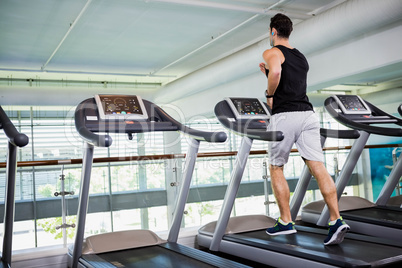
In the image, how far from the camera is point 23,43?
7188 mm

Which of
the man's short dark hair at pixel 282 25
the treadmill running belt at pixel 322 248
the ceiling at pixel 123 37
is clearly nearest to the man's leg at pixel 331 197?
the treadmill running belt at pixel 322 248

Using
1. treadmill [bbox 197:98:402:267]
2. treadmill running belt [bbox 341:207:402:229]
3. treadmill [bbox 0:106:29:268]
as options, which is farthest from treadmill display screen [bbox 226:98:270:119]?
treadmill [bbox 0:106:29:268]

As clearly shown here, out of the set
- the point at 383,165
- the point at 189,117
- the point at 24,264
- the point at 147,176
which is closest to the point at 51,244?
the point at 24,264

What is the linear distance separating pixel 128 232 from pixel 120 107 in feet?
3.14

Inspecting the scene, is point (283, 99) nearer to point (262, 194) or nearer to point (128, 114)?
point (128, 114)

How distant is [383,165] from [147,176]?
486cm

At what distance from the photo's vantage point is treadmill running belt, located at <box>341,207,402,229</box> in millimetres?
3463

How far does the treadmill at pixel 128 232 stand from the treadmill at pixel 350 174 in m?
1.43

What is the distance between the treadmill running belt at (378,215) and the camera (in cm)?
346

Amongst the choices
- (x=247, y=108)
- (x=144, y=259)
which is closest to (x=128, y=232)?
(x=144, y=259)

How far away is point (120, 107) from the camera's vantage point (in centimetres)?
282

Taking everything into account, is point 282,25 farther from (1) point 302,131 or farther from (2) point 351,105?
(2) point 351,105

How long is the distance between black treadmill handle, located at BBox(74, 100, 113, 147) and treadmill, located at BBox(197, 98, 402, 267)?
945 millimetres

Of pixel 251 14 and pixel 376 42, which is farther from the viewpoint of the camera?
pixel 251 14
